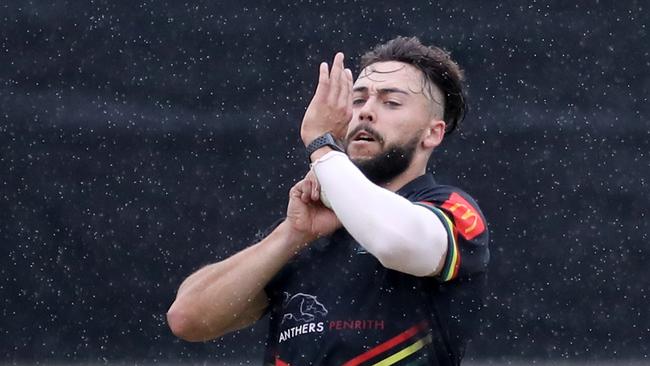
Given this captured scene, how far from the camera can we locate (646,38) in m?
4.75

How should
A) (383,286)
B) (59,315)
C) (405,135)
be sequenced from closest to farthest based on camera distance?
(383,286) < (405,135) < (59,315)

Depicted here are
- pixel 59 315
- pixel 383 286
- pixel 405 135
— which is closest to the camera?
pixel 383 286

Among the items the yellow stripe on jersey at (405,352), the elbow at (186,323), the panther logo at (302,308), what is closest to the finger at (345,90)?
the panther logo at (302,308)

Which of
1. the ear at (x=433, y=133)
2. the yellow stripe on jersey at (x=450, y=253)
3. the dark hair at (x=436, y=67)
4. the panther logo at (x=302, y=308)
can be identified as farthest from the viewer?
the dark hair at (x=436, y=67)

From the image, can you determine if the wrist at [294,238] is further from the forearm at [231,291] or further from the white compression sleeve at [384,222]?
the white compression sleeve at [384,222]

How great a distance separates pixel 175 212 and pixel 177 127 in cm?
32

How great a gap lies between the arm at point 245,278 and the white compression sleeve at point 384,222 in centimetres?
20

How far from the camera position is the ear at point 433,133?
10.9 ft

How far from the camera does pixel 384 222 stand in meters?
2.76

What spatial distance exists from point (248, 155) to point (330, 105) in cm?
186

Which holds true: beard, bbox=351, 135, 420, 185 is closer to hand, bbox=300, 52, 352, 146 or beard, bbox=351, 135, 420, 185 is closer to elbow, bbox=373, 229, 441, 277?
hand, bbox=300, 52, 352, 146

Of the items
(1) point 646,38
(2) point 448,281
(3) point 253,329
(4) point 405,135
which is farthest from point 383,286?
(1) point 646,38

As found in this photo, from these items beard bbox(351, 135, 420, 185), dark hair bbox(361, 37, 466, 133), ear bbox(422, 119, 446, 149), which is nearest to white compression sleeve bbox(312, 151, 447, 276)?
beard bbox(351, 135, 420, 185)

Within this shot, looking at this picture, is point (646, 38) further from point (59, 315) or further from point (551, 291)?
point (59, 315)
